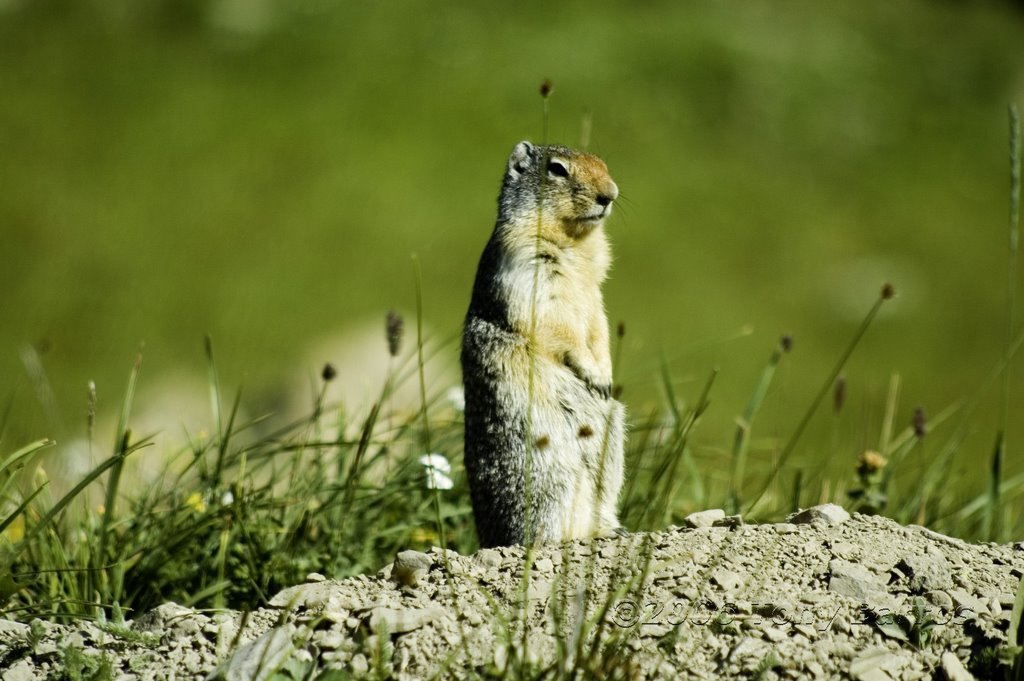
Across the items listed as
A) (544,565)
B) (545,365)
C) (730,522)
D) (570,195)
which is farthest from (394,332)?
(730,522)

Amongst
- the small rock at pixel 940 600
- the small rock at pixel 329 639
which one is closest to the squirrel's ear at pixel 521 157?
the small rock at pixel 329 639

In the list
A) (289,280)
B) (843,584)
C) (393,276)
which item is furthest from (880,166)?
(843,584)

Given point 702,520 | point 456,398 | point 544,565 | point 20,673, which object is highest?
point 456,398

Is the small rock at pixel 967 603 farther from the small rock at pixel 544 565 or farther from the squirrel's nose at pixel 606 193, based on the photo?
the squirrel's nose at pixel 606 193

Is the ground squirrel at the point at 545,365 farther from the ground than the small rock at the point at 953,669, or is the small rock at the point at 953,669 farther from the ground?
the ground squirrel at the point at 545,365

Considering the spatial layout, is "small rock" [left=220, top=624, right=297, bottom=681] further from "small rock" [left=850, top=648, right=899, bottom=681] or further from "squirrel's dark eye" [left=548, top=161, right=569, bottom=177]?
"squirrel's dark eye" [left=548, top=161, right=569, bottom=177]

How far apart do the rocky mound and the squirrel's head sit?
4.74 feet

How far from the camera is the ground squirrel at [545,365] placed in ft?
12.3

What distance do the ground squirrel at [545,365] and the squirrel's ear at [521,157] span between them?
0.02 metres

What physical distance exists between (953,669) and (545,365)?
5.90 feet

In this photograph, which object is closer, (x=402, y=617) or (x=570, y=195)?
(x=402, y=617)

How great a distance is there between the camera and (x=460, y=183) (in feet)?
34.0

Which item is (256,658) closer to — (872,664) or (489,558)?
(489,558)

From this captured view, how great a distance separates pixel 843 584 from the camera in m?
2.94
